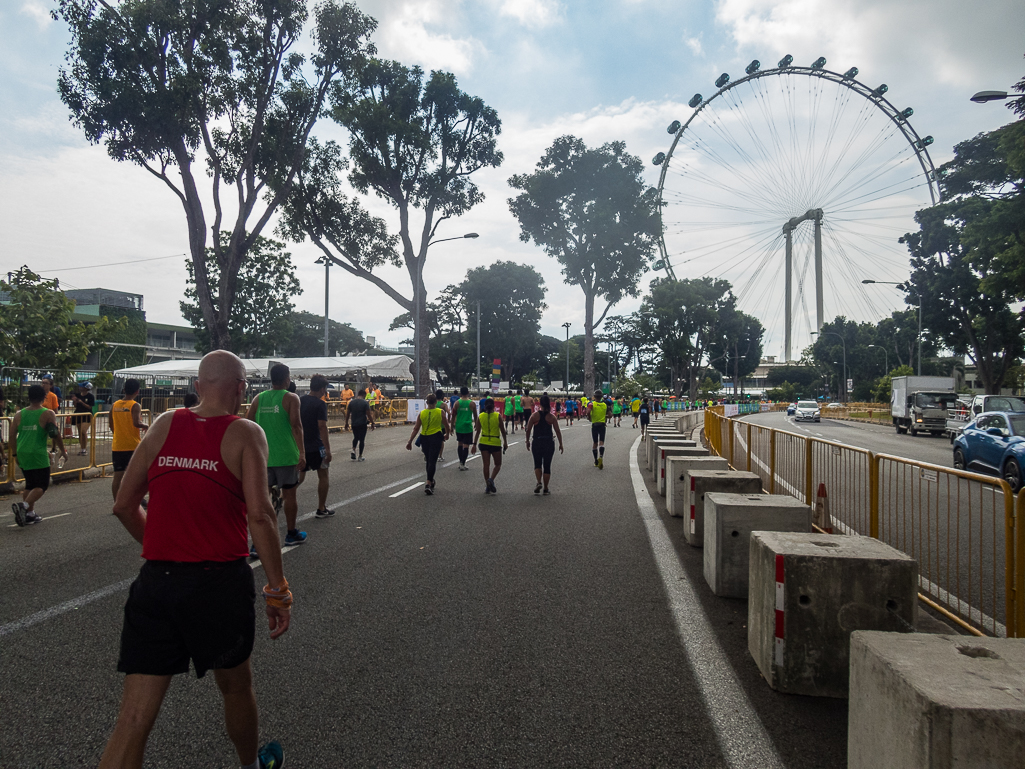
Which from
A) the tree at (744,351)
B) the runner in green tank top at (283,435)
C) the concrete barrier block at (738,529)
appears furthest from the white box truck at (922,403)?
the tree at (744,351)

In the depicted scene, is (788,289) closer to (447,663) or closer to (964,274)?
(964,274)

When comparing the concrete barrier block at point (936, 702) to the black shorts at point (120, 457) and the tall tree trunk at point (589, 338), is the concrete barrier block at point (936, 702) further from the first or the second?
the tall tree trunk at point (589, 338)

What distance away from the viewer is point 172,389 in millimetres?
22375

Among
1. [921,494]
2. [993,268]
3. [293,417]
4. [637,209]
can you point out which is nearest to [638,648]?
[921,494]

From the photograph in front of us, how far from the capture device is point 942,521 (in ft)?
16.2

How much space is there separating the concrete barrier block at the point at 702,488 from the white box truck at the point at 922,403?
92.4 ft

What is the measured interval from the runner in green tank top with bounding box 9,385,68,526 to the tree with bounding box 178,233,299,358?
37.1m

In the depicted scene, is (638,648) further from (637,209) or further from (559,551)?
(637,209)

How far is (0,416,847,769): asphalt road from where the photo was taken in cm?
307

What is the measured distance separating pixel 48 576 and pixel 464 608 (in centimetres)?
375

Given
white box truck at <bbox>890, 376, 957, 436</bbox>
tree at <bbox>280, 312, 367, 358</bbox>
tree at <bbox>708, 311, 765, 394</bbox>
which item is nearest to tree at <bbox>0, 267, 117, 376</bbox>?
white box truck at <bbox>890, 376, 957, 436</bbox>

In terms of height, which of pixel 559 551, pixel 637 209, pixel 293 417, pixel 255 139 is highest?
pixel 637 209

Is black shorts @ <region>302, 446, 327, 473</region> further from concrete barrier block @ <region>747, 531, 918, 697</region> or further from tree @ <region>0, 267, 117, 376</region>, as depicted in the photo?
tree @ <region>0, 267, 117, 376</region>

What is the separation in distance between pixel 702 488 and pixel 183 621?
228 inches
